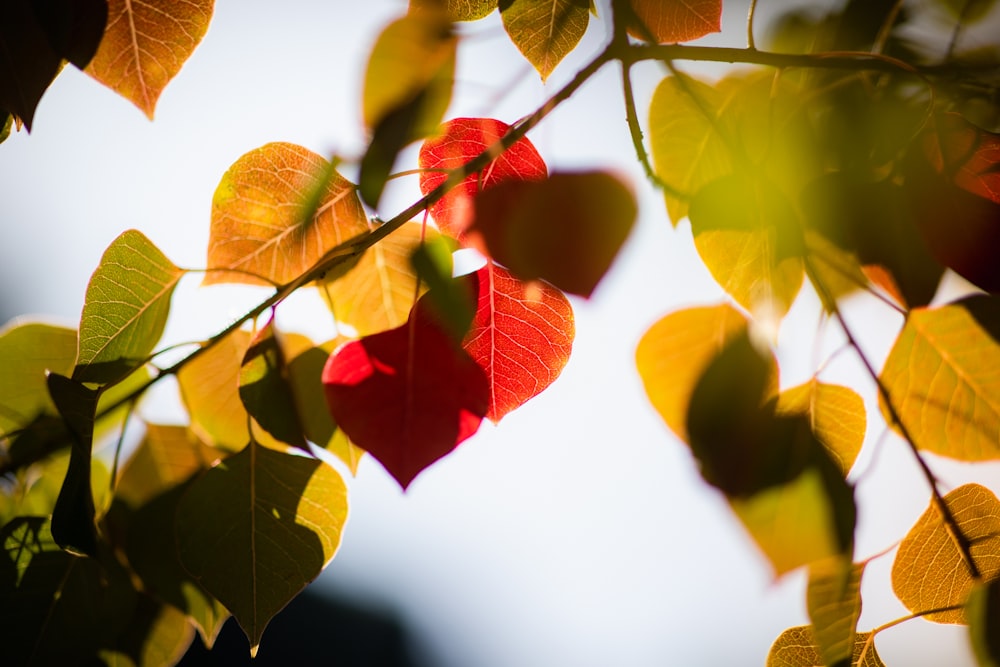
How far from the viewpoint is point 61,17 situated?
304mm

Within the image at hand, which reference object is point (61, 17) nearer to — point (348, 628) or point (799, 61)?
point (799, 61)

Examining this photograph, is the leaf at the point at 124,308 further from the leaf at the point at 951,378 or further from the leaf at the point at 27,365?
the leaf at the point at 951,378

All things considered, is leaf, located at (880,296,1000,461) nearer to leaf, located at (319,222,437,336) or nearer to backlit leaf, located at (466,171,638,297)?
backlit leaf, located at (466,171,638,297)

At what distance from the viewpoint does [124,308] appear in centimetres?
38

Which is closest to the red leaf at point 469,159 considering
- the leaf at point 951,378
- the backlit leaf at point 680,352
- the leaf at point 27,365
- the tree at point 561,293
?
the tree at point 561,293

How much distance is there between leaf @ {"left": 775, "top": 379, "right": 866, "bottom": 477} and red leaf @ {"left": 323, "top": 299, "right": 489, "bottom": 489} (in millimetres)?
162

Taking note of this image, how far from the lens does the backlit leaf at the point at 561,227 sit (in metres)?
0.29

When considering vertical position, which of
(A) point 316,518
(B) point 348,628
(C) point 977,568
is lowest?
(B) point 348,628

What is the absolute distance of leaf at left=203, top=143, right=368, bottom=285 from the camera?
0.36 metres

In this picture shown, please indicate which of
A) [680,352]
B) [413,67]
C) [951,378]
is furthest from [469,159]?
[951,378]

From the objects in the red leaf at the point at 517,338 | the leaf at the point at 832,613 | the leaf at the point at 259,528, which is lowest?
the leaf at the point at 259,528

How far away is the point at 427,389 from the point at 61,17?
0.25 m

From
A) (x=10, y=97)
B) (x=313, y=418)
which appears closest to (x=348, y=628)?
(x=313, y=418)

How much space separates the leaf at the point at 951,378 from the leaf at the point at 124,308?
413 mm
